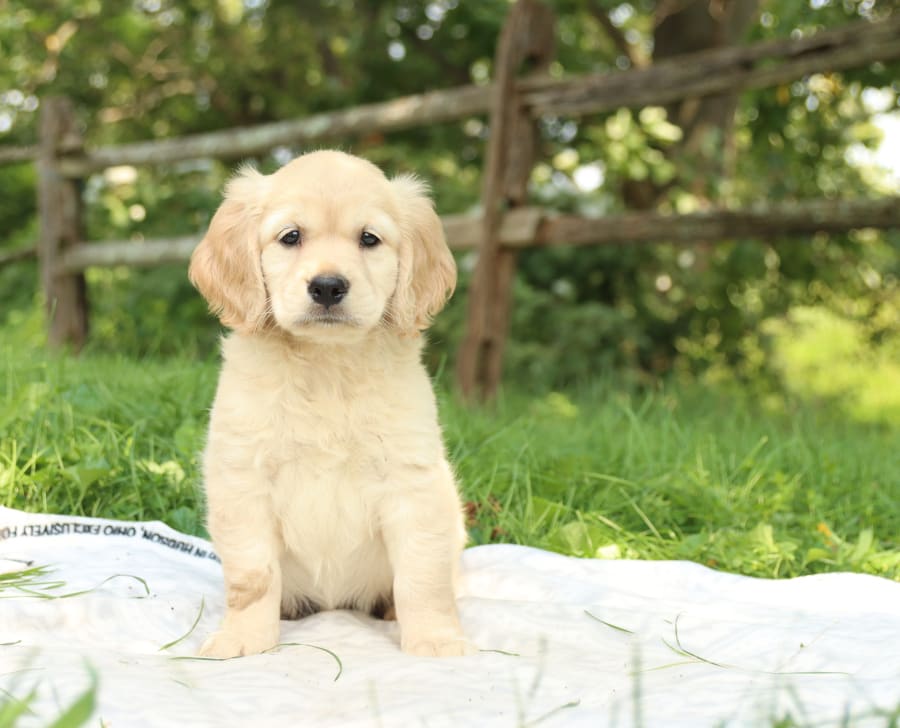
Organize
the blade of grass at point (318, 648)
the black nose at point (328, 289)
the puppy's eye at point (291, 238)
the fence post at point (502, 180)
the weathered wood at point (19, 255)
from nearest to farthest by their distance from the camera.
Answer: the blade of grass at point (318, 648) < the black nose at point (328, 289) < the puppy's eye at point (291, 238) < the fence post at point (502, 180) < the weathered wood at point (19, 255)

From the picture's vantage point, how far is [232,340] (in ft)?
7.48

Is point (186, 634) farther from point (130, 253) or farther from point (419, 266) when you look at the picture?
point (130, 253)

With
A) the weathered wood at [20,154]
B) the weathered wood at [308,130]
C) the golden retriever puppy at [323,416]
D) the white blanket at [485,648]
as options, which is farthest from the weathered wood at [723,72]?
the weathered wood at [20,154]

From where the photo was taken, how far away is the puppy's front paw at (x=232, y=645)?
6.68 feet

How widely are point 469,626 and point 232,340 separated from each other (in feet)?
2.80

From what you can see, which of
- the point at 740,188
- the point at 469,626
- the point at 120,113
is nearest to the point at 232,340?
the point at 469,626

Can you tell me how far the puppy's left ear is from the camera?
2240mm

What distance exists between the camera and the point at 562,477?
10.4 feet

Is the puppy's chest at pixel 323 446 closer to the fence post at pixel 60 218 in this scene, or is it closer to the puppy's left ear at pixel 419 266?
the puppy's left ear at pixel 419 266

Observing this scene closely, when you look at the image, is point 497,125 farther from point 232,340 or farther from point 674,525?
point 232,340

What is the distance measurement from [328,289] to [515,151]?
3412 mm

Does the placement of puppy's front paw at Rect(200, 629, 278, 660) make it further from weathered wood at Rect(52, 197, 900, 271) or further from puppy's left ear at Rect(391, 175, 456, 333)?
weathered wood at Rect(52, 197, 900, 271)

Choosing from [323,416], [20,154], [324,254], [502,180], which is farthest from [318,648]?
[20,154]

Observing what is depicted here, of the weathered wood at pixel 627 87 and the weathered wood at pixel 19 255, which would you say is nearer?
the weathered wood at pixel 627 87
